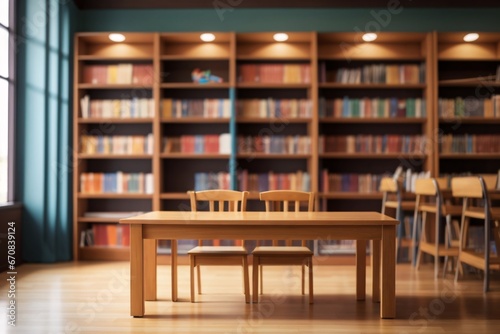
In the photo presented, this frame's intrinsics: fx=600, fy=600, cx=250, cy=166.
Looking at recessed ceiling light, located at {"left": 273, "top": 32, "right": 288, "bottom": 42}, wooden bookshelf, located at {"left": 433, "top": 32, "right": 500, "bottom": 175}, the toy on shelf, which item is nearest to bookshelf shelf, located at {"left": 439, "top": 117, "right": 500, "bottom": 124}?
wooden bookshelf, located at {"left": 433, "top": 32, "right": 500, "bottom": 175}

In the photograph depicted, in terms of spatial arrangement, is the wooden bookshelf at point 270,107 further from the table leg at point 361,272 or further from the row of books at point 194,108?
the table leg at point 361,272

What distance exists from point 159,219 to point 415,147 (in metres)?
3.75

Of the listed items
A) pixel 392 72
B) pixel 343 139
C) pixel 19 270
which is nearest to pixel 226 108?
pixel 343 139

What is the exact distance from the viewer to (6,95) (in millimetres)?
5988

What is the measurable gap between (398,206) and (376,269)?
6.36ft

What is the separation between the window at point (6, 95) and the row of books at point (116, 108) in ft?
2.75

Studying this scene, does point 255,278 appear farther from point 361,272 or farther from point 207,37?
point 207,37

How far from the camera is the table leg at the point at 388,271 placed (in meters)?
3.66

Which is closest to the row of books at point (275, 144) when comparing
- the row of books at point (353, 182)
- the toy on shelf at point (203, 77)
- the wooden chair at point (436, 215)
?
the row of books at point (353, 182)

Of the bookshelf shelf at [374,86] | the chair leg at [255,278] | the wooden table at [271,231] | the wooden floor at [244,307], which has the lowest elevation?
the wooden floor at [244,307]

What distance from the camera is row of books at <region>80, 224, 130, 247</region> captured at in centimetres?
658

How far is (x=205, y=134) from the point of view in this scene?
6910 mm

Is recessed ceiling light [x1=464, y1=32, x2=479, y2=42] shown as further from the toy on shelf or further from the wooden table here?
the wooden table

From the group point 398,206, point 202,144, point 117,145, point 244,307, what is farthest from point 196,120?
point 244,307
